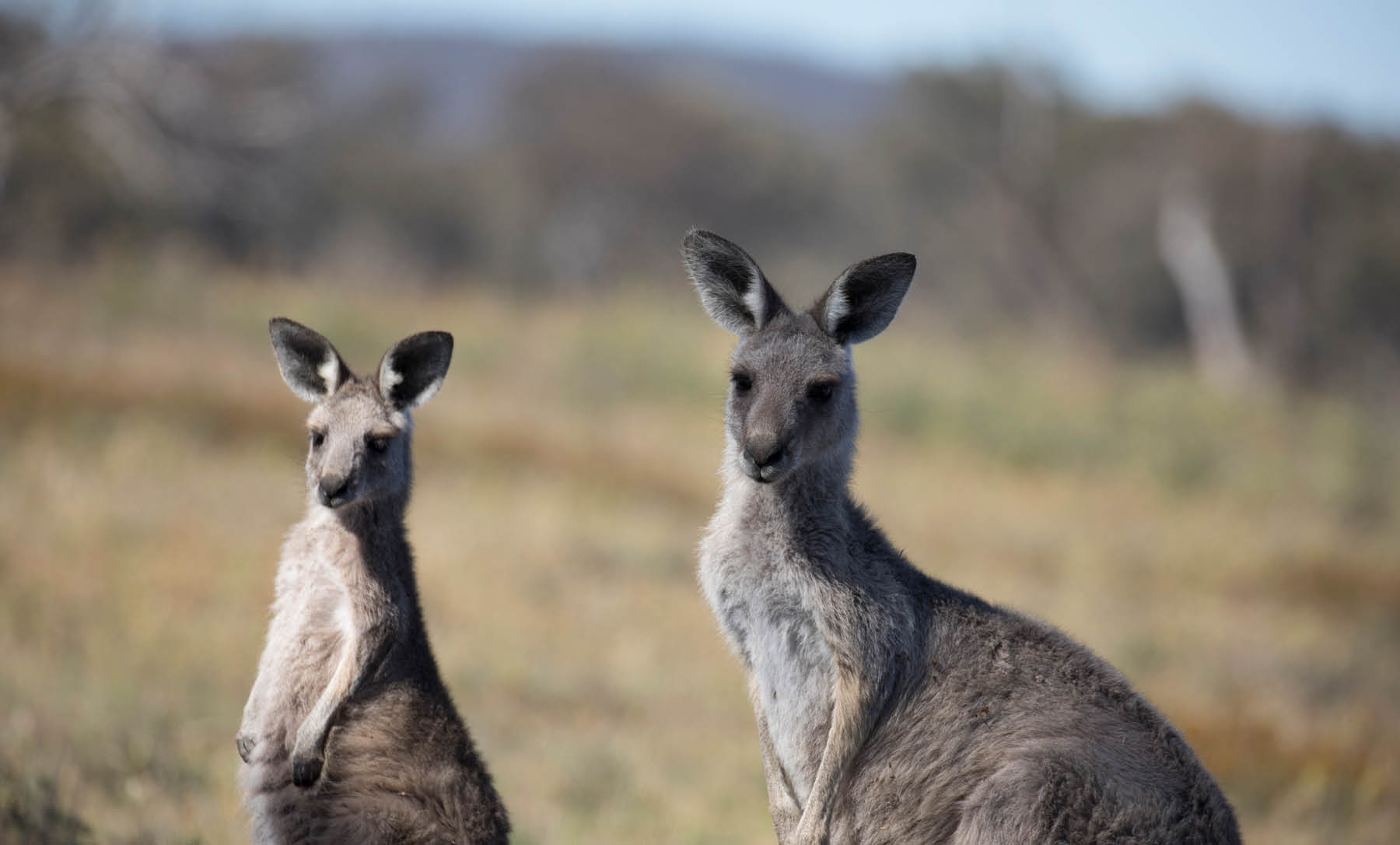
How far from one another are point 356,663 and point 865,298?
1779mm

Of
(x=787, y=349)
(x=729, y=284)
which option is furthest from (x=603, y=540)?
(x=787, y=349)

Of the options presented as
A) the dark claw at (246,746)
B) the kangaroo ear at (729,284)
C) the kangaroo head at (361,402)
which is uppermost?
the kangaroo ear at (729,284)

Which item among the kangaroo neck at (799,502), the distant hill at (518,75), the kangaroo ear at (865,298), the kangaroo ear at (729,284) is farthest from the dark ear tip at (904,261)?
the distant hill at (518,75)

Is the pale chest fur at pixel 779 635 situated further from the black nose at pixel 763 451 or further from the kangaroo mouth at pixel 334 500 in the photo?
the kangaroo mouth at pixel 334 500

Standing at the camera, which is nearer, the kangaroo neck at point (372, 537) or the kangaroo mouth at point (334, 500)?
the kangaroo mouth at point (334, 500)

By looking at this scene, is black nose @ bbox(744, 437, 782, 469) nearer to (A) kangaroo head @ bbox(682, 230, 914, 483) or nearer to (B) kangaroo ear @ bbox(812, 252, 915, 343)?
(A) kangaroo head @ bbox(682, 230, 914, 483)

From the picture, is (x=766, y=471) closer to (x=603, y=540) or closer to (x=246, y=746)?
(x=246, y=746)

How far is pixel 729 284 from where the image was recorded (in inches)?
162

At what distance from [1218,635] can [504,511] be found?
6.15 meters

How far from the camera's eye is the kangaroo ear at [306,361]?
12.8ft

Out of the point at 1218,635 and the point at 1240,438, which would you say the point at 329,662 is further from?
the point at 1240,438

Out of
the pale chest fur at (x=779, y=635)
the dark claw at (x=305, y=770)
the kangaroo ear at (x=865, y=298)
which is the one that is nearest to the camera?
the dark claw at (x=305, y=770)

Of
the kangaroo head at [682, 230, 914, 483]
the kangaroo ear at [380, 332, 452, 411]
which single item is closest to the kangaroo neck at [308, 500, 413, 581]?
the kangaroo ear at [380, 332, 452, 411]

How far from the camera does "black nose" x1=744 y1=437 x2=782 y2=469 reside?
12.1 ft
